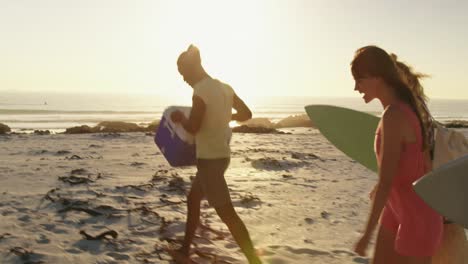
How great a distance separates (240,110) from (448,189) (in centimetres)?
206

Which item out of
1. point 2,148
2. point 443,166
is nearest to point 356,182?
point 443,166

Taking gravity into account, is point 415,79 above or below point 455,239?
above

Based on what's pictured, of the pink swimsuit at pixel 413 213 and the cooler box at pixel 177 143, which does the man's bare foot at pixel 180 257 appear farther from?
the pink swimsuit at pixel 413 213

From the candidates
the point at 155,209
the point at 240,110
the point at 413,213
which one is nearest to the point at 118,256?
the point at 155,209

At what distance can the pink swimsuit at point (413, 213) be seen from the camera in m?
2.28

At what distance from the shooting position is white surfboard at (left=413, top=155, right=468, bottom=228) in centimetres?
219

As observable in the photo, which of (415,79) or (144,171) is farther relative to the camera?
(144,171)

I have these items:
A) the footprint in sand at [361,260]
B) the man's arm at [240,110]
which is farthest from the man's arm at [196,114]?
the footprint in sand at [361,260]

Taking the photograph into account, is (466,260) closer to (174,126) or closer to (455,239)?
(455,239)

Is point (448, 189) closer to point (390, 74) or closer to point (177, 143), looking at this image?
point (390, 74)

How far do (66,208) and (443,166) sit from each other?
4853 millimetres

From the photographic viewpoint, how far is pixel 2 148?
1297 centimetres

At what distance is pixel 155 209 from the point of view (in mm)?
6113

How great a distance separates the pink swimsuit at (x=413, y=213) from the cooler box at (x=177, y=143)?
2.11m
